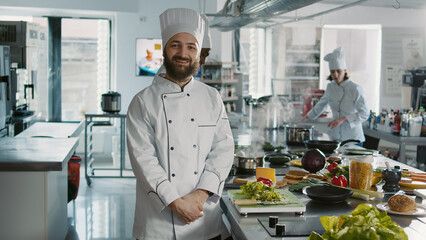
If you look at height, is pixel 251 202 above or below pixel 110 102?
below

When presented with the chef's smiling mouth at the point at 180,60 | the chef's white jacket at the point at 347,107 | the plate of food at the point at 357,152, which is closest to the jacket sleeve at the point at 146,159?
the chef's smiling mouth at the point at 180,60

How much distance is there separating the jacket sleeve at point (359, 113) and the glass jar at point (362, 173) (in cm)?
273

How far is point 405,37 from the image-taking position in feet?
29.1

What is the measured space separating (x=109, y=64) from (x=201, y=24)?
21.7 feet

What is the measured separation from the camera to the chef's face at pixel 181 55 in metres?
2.10

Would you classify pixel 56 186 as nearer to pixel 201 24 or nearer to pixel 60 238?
pixel 60 238

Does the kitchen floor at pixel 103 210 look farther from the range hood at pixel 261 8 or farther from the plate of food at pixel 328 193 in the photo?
the plate of food at pixel 328 193

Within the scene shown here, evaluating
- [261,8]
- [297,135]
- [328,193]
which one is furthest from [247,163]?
[261,8]

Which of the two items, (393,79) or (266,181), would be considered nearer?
(266,181)

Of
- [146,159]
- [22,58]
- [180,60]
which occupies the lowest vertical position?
[146,159]

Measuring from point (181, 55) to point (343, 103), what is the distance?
3.58 metres

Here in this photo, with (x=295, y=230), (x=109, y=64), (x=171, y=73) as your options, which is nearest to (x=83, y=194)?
(x=109, y=64)

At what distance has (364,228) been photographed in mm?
1208

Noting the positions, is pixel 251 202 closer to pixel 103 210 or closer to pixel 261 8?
pixel 261 8
